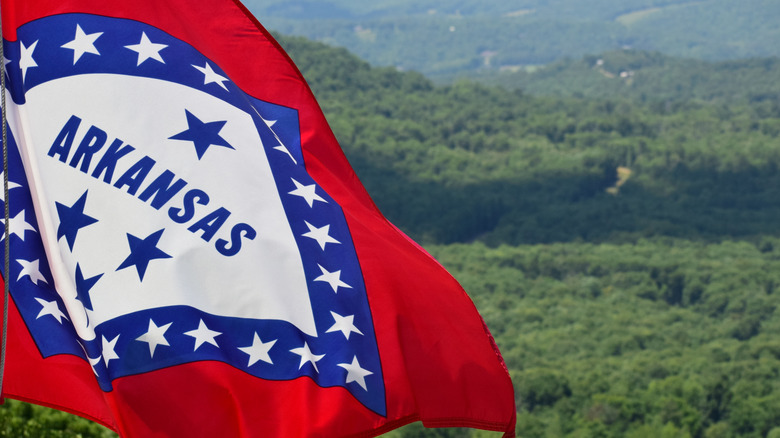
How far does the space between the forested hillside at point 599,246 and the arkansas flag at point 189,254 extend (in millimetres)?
43755

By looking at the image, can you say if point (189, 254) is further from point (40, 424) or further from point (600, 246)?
point (600, 246)

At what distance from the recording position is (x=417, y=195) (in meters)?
165

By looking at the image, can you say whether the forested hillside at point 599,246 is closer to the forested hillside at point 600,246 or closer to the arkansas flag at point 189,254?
the forested hillside at point 600,246

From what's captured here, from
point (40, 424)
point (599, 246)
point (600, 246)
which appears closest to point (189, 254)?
point (40, 424)

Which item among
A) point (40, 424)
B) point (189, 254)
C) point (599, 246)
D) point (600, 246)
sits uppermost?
point (189, 254)

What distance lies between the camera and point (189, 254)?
8.20 m

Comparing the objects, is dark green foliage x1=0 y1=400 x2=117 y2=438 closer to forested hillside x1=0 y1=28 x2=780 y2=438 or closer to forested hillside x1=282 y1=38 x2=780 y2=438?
forested hillside x1=0 y1=28 x2=780 y2=438

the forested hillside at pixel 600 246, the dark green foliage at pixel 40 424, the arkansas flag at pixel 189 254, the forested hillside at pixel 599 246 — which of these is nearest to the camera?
the arkansas flag at pixel 189 254

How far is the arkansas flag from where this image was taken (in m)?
8.02

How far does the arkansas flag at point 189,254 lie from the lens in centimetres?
802

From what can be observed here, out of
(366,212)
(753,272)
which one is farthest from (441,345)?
(753,272)

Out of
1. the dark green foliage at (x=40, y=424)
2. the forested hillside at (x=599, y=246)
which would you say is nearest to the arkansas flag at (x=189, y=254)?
the dark green foliage at (x=40, y=424)

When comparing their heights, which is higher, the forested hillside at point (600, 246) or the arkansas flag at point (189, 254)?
the arkansas flag at point (189, 254)

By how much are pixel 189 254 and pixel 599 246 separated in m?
142
